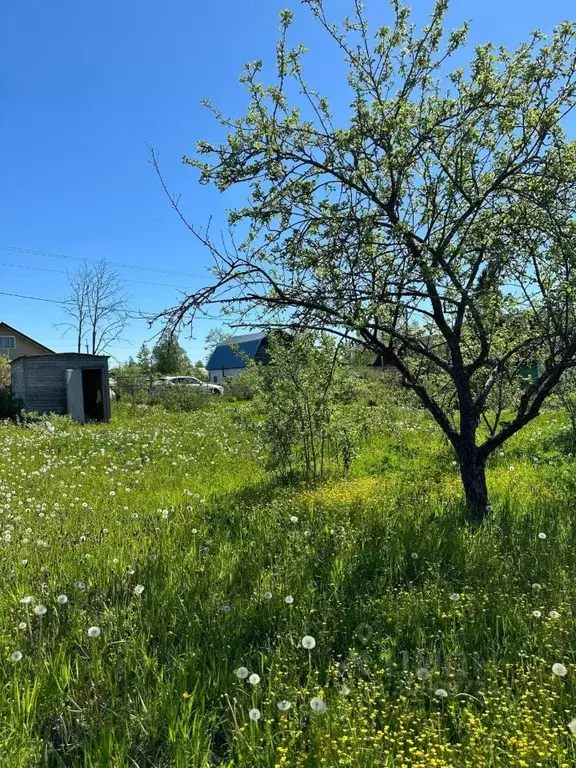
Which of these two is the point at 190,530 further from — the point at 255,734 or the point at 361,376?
the point at 361,376

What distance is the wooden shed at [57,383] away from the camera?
63.2ft

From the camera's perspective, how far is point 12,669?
2723 millimetres

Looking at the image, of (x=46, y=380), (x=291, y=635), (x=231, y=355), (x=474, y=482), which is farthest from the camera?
(x=231, y=355)

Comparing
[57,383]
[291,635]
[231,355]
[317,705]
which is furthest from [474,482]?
[231,355]

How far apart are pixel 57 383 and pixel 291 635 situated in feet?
61.7

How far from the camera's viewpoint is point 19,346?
186ft

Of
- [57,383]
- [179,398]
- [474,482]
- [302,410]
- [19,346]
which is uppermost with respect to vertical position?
[19,346]

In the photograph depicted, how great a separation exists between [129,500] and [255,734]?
5248 millimetres

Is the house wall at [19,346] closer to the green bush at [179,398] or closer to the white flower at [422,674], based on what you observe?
the green bush at [179,398]

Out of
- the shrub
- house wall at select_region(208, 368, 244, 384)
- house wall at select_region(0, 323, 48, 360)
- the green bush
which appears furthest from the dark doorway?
house wall at select_region(0, 323, 48, 360)

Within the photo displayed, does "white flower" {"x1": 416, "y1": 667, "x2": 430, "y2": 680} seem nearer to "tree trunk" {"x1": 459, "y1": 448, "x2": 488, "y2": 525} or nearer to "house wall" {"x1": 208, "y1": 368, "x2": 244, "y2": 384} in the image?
"tree trunk" {"x1": 459, "y1": 448, "x2": 488, "y2": 525}

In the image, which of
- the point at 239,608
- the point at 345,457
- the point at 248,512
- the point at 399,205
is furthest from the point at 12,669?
the point at 345,457

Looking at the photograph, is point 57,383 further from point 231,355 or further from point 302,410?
point 231,355

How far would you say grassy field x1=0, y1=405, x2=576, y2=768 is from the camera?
2.15 metres
